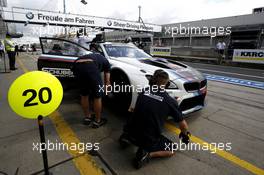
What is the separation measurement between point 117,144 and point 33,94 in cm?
140

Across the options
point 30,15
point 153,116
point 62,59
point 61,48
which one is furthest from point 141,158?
point 30,15

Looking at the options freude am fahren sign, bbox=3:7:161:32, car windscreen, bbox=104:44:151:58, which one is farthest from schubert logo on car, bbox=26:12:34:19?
car windscreen, bbox=104:44:151:58

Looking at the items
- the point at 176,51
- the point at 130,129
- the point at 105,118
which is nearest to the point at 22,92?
the point at 130,129

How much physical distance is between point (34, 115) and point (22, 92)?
0.82 ft

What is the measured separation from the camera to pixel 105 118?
3.29m

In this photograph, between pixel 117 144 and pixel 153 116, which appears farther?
pixel 117 144

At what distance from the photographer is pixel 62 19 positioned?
20469 mm

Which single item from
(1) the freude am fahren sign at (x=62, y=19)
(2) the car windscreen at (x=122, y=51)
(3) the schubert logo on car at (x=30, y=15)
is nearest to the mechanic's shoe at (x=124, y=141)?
(2) the car windscreen at (x=122, y=51)

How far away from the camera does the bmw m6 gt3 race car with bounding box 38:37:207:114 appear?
285 cm

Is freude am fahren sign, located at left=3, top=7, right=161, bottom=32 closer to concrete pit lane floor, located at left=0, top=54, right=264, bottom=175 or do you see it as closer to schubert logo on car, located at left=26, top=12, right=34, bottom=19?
schubert logo on car, located at left=26, top=12, right=34, bottom=19

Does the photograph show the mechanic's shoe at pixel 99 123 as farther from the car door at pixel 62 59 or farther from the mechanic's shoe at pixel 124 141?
the car door at pixel 62 59

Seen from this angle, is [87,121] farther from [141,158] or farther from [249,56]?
[249,56]

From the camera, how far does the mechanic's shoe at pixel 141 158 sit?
6.45ft

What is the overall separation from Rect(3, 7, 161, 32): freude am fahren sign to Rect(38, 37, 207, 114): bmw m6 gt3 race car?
58.6 ft
